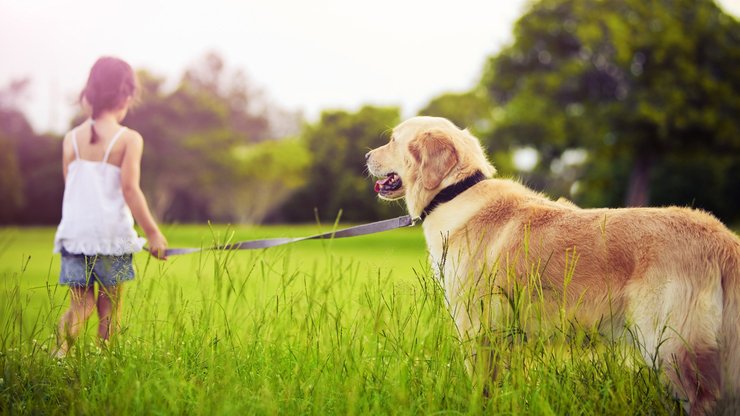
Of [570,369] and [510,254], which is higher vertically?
[510,254]

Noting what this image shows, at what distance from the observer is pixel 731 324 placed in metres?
2.95

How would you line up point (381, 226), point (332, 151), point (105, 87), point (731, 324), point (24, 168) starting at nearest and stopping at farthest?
point (731, 324) < point (381, 226) < point (105, 87) < point (24, 168) < point (332, 151)

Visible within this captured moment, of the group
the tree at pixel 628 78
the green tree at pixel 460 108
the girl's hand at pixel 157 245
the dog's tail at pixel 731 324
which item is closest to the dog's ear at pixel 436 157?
the dog's tail at pixel 731 324

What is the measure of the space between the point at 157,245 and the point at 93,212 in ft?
1.89

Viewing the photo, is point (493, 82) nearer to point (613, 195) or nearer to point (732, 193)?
point (613, 195)

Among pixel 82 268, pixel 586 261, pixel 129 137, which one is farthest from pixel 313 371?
pixel 129 137

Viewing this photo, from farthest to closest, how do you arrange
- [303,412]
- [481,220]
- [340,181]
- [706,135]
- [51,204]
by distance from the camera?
[340,181] < [51,204] < [706,135] < [481,220] < [303,412]

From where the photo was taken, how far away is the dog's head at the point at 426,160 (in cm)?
391

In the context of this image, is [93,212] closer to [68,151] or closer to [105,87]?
[68,151]

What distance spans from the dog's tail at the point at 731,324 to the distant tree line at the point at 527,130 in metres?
1.50

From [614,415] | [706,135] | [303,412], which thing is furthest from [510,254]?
[706,135]

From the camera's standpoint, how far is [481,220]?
3.77 meters

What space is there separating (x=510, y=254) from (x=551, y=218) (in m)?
0.32

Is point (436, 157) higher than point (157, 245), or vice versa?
point (436, 157)
